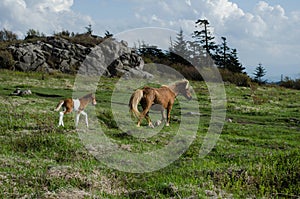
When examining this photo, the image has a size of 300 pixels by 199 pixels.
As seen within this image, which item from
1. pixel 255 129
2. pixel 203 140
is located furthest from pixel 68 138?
pixel 255 129

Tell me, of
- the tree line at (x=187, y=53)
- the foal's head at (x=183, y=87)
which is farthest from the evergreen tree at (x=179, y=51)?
the foal's head at (x=183, y=87)

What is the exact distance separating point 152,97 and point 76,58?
45538 mm

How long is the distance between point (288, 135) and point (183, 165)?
35.6ft

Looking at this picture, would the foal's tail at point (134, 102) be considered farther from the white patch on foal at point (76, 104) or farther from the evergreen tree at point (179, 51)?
the evergreen tree at point (179, 51)

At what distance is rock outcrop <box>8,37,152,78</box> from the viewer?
2172 inches

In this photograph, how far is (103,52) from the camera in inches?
2527

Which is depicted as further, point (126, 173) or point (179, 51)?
point (179, 51)

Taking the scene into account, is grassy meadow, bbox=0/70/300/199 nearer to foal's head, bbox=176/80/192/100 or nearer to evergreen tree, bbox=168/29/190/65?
foal's head, bbox=176/80/192/100

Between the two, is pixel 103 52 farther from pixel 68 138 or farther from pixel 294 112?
pixel 68 138

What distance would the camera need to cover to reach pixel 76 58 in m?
61.8

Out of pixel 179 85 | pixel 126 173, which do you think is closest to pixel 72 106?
pixel 126 173

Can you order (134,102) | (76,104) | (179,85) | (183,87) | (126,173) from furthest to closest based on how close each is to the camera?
(183,87) → (179,85) → (134,102) → (76,104) → (126,173)

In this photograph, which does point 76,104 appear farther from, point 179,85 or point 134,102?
A: point 179,85

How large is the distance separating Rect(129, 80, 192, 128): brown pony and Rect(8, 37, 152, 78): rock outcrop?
116 ft
